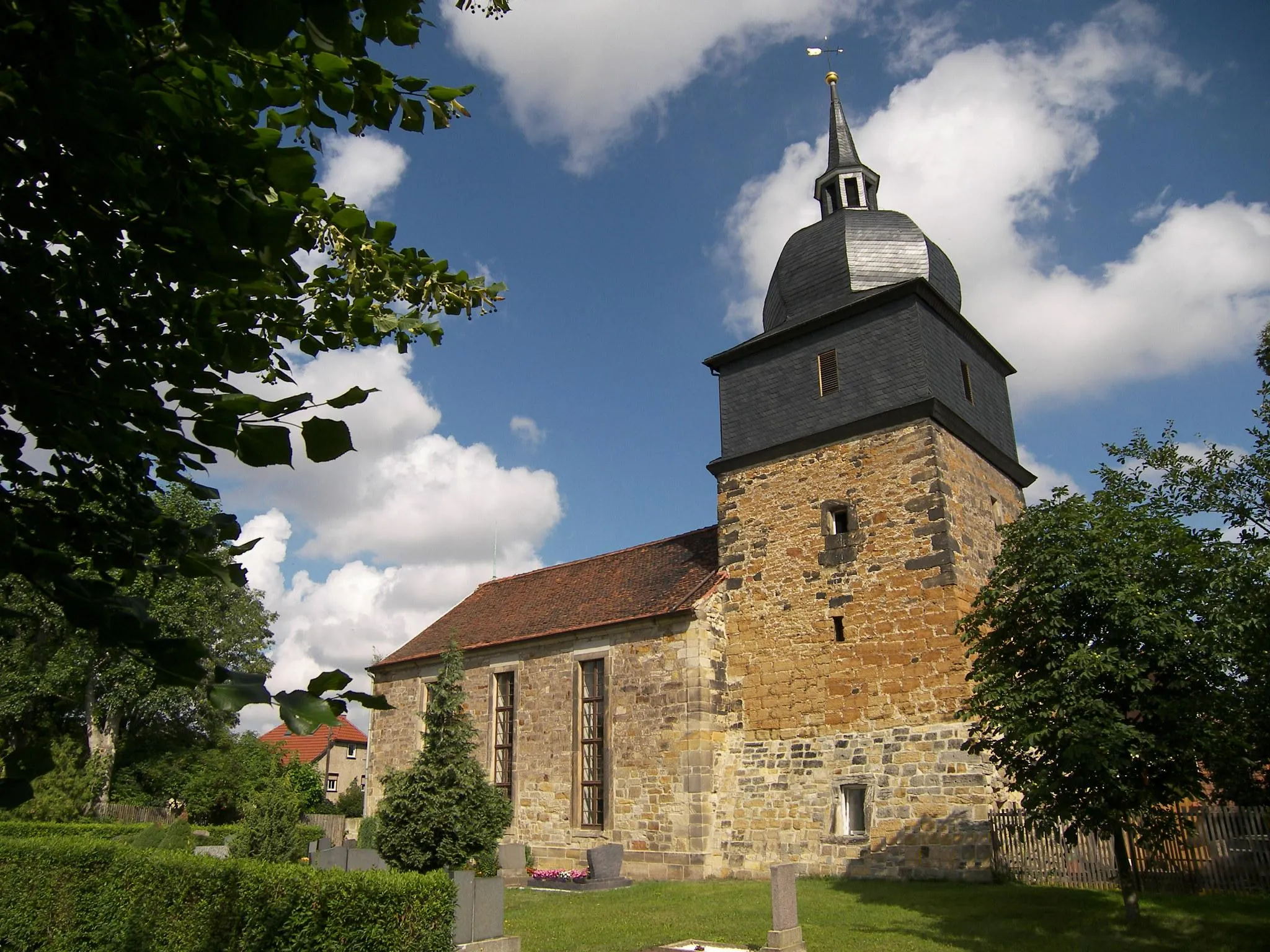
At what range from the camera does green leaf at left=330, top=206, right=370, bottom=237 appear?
262cm

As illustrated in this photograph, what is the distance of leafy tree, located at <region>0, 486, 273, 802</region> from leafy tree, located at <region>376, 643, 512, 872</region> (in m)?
15.0

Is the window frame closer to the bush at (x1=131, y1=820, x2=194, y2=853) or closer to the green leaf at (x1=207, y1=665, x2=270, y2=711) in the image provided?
the bush at (x1=131, y1=820, x2=194, y2=853)

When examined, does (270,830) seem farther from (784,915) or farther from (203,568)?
(203,568)

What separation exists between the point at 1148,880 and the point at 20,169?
15.9 meters

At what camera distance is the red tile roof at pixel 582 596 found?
20328mm

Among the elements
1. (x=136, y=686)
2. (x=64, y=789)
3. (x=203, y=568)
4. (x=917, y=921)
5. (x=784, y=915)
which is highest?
(x=136, y=686)

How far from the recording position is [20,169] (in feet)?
6.97

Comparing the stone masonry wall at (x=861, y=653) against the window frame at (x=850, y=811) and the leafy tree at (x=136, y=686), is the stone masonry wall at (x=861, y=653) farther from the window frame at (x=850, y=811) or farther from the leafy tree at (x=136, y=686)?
the leafy tree at (x=136, y=686)

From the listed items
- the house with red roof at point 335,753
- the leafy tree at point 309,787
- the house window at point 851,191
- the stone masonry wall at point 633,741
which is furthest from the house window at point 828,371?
the house with red roof at point 335,753

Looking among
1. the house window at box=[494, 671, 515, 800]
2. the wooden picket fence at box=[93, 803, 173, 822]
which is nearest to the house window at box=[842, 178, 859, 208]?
the house window at box=[494, 671, 515, 800]

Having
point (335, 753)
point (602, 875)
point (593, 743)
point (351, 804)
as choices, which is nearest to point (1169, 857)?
point (602, 875)

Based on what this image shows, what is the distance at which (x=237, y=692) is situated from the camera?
6.85 feet

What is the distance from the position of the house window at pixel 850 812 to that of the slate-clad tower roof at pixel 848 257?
391 inches

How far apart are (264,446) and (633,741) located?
17.8 metres
